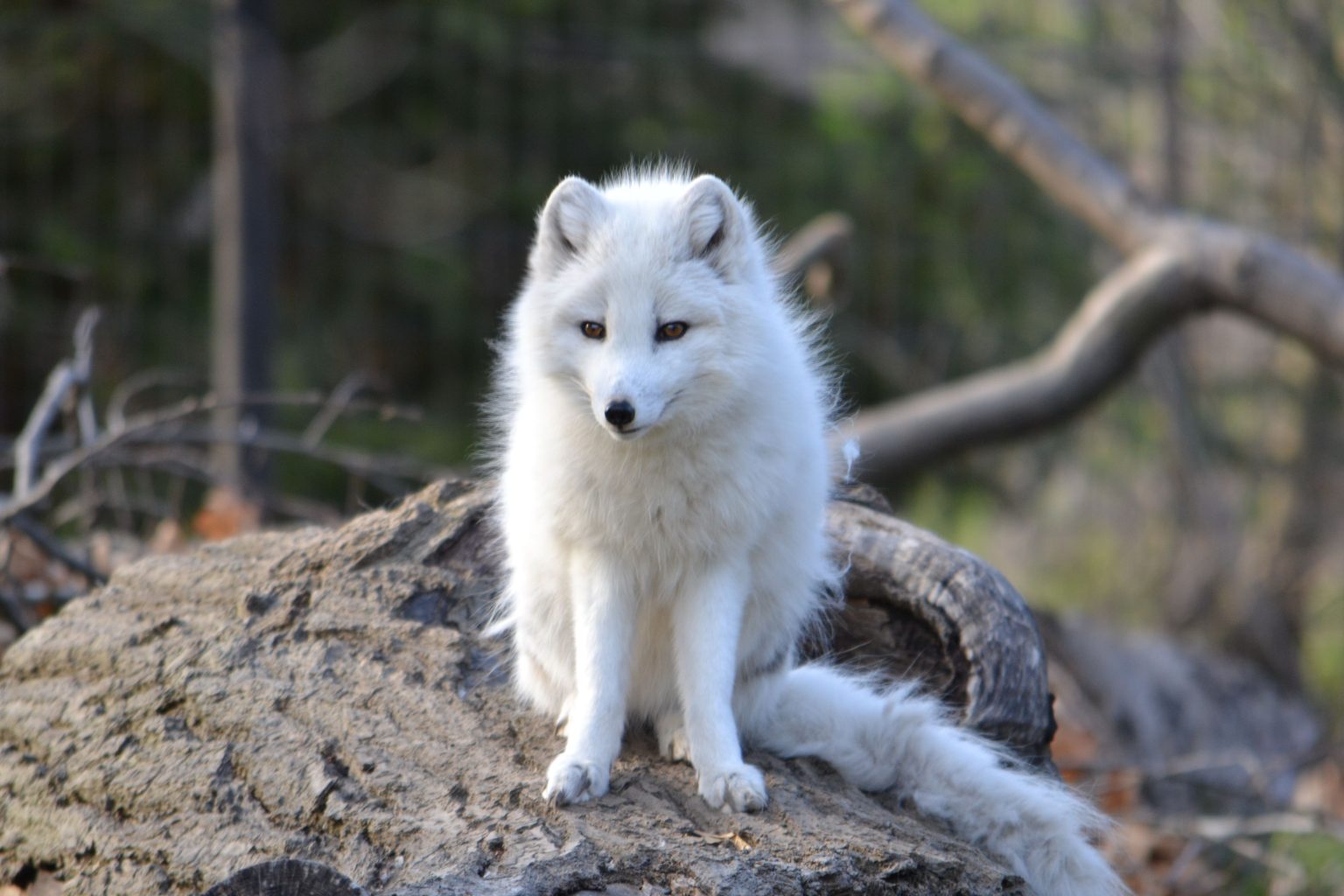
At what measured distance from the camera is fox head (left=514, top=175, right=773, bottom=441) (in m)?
3.15

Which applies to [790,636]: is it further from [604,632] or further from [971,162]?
[971,162]

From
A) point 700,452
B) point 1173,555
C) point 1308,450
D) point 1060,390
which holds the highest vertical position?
point 700,452

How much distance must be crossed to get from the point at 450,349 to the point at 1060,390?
4278 millimetres

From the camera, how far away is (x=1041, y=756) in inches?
152

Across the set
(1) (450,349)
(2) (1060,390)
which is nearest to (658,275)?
(2) (1060,390)

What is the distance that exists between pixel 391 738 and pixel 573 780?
0.51m

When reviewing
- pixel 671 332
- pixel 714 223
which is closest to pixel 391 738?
pixel 671 332

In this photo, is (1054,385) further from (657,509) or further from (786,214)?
(657,509)

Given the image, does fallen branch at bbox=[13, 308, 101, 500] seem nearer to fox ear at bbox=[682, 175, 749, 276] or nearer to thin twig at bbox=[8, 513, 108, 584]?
thin twig at bbox=[8, 513, 108, 584]

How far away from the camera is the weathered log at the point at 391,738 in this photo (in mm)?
2887

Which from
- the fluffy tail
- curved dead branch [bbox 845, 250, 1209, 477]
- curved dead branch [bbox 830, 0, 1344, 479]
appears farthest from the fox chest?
curved dead branch [bbox 830, 0, 1344, 479]

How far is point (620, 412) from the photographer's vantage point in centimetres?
301

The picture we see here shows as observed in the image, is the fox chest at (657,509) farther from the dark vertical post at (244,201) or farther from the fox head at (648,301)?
the dark vertical post at (244,201)

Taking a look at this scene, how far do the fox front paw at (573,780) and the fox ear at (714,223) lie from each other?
127 centimetres
